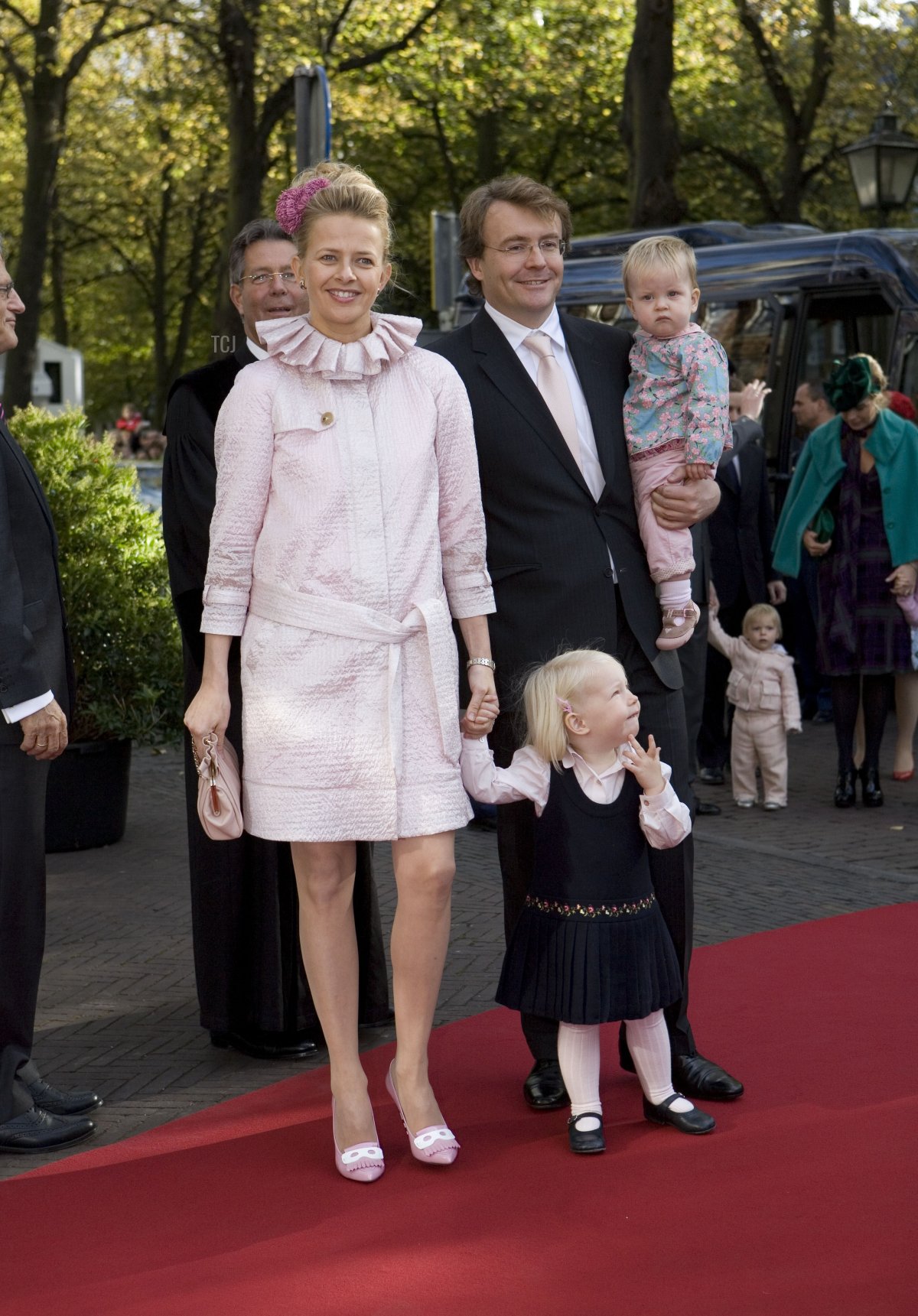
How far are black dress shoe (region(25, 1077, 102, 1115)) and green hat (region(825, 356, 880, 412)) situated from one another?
5.63 meters

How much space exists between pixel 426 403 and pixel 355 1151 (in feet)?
5.49

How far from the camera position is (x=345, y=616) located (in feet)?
12.5

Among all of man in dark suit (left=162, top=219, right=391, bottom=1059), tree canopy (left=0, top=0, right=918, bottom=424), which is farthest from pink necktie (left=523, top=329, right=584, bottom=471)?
tree canopy (left=0, top=0, right=918, bottom=424)

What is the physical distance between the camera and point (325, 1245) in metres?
3.54

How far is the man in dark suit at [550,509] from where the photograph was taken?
14.0 ft

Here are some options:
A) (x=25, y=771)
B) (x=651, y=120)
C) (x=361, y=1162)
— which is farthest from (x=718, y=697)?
(x=651, y=120)

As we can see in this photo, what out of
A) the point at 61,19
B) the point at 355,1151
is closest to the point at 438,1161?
the point at 355,1151

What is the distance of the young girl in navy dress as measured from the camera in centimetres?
400

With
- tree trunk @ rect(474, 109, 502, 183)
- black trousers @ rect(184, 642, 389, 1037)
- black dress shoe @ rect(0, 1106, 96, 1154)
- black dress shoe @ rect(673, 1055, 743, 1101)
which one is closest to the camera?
black dress shoe @ rect(0, 1106, 96, 1154)

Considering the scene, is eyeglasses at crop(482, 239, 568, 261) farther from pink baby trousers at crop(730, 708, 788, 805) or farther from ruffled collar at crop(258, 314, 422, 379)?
pink baby trousers at crop(730, 708, 788, 805)

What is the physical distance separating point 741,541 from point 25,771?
5.72 m

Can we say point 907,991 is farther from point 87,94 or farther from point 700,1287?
point 87,94

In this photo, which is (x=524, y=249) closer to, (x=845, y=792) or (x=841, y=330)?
(x=845, y=792)

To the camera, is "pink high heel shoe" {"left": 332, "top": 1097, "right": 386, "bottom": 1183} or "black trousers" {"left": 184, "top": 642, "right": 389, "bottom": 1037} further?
"black trousers" {"left": 184, "top": 642, "right": 389, "bottom": 1037}
